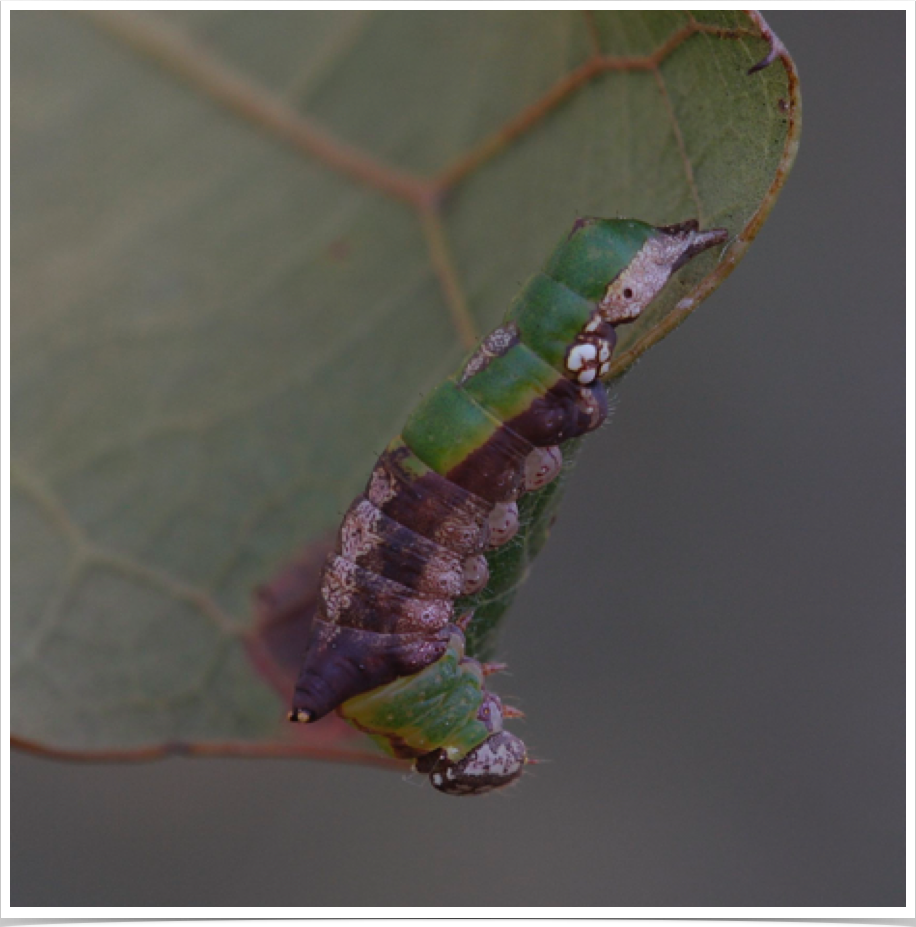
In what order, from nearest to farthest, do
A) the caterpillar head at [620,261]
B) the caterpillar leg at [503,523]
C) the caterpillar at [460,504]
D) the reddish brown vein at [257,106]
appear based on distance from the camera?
the caterpillar head at [620,261], the caterpillar at [460,504], the caterpillar leg at [503,523], the reddish brown vein at [257,106]

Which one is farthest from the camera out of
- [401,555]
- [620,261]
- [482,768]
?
[482,768]

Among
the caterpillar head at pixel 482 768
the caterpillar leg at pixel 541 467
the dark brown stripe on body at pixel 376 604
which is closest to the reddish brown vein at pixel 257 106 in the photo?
the caterpillar leg at pixel 541 467

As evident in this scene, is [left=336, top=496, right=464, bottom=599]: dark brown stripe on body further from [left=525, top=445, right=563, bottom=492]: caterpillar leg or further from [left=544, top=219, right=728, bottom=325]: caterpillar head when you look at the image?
[left=544, top=219, right=728, bottom=325]: caterpillar head

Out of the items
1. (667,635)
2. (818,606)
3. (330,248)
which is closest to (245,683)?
(330,248)

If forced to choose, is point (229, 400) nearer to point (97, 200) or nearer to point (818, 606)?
point (97, 200)

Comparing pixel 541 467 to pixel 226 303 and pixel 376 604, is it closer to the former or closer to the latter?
pixel 376 604

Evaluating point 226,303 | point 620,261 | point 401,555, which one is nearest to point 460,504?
point 401,555

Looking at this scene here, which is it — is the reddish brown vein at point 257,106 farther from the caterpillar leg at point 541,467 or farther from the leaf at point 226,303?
the caterpillar leg at point 541,467
